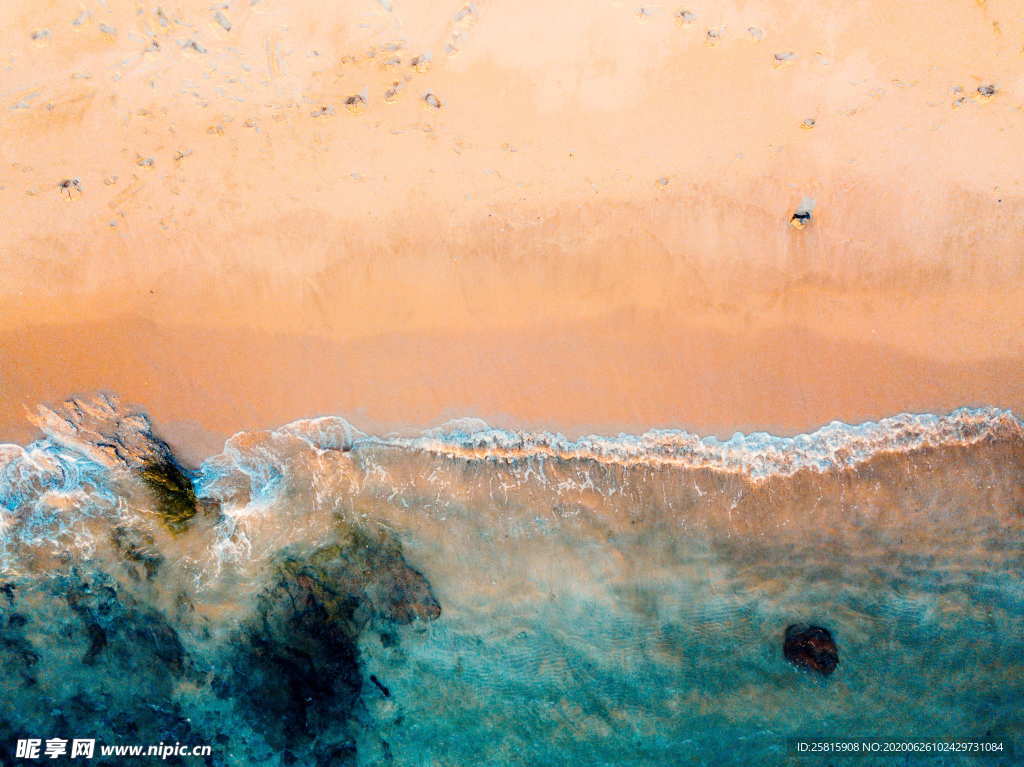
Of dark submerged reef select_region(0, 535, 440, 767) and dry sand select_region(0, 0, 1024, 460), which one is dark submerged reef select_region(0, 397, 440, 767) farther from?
dry sand select_region(0, 0, 1024, 460)

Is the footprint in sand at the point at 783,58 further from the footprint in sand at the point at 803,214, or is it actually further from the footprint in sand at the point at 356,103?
the footprint in sand at the point at 356,103

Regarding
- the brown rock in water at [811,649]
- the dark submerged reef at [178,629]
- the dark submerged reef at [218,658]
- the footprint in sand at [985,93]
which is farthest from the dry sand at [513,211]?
the brown rock in water at [811,649]

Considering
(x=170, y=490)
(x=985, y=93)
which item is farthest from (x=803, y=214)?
(x=170, y=490)

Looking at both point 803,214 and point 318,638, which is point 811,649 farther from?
point 318,638

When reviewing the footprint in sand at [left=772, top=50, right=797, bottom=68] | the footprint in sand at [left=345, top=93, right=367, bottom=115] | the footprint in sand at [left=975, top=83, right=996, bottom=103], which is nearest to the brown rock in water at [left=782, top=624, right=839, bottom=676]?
the footprint in sand at [left=975, top=83, right=996, bottom=103]

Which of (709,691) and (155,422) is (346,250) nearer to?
(155,422)

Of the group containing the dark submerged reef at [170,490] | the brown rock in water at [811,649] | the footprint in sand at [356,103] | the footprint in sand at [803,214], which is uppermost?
the footprint in sand at [356,103]
